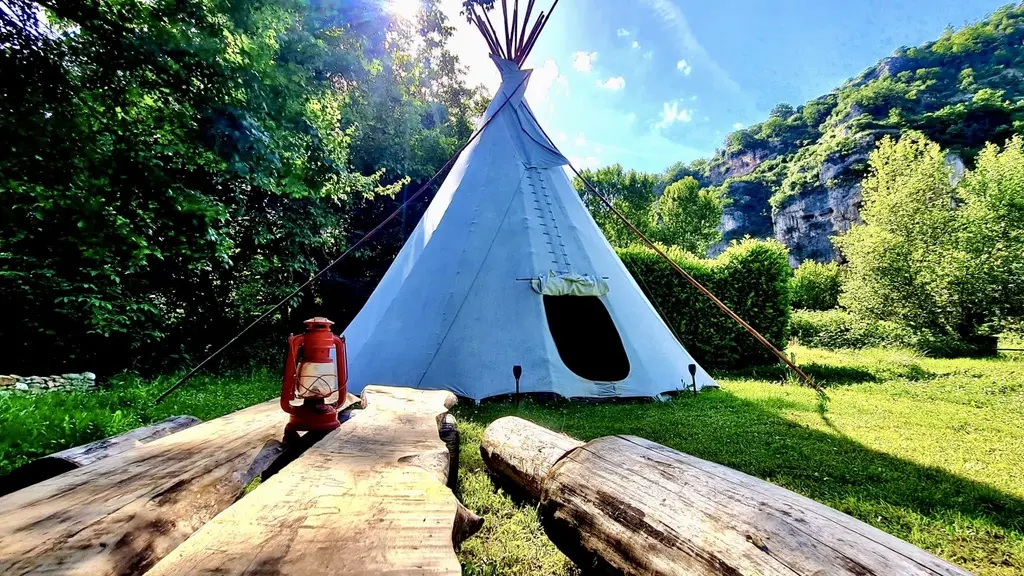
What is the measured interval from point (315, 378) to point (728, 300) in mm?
8245

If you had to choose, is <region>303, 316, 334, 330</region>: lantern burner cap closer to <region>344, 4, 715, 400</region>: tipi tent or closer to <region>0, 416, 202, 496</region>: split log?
<region>0, 416, 202, 496</region>: split log

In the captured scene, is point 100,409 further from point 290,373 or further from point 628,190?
point 628,190

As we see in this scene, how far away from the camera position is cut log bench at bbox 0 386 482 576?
2.28 feet

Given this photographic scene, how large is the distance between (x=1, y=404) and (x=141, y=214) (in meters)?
1.98

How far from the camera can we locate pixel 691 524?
106cm

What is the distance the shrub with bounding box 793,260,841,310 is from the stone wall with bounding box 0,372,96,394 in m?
24.7

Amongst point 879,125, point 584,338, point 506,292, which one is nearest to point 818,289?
point 584,338

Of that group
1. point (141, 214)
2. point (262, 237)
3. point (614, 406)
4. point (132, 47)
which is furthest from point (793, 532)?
point (262, 237)

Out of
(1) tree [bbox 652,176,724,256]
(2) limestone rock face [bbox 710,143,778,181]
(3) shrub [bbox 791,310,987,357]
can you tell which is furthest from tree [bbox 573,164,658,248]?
(2) limestone rock face [bbox 710,143,778,181]

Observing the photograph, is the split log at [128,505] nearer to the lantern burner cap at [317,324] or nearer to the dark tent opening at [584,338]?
the lantern burner cap at [317,324]

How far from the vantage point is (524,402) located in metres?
4.36

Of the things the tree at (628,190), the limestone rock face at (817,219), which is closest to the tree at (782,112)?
the limestone rock face at (817,219)

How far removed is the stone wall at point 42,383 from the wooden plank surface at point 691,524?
532 cm

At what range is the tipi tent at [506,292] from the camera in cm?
452
